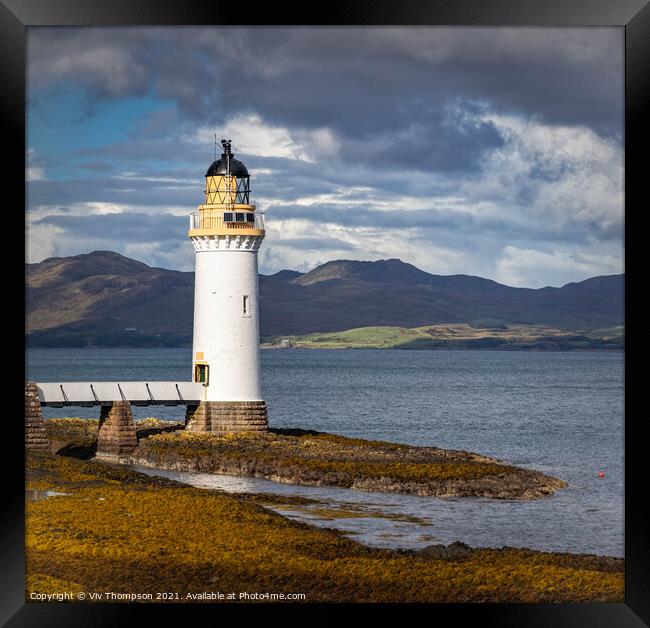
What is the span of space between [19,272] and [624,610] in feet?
26.7

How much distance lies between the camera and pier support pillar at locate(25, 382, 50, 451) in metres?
37.7

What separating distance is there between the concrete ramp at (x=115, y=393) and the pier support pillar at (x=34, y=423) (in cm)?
105

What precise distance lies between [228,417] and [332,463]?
20.2 feet

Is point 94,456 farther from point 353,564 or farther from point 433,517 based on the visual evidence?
point 353,564

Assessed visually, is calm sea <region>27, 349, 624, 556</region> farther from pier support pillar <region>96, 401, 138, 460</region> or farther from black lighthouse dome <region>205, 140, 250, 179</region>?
black lighthouse dome <region>205, 140, 250, 179</region>

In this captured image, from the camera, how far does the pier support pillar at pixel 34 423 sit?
3771cm

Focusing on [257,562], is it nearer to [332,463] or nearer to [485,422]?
[332,463]

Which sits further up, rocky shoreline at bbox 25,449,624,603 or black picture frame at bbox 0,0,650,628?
black picture frame at bbox 0,0,650,628

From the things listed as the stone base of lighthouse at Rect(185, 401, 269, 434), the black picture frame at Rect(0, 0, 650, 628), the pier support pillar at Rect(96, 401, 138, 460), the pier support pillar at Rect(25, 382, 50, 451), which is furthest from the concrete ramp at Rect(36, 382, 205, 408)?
the black picture frame at Rect(0, 0, 650, 628)

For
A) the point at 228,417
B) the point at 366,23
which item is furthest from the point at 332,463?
the point at 366,23

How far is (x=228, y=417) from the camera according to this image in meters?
42.1

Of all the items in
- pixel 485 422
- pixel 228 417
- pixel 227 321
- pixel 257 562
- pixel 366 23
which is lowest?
pixel 485 422

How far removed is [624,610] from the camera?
16062 mm

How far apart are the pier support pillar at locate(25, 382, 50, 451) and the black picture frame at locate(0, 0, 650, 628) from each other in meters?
22.2
